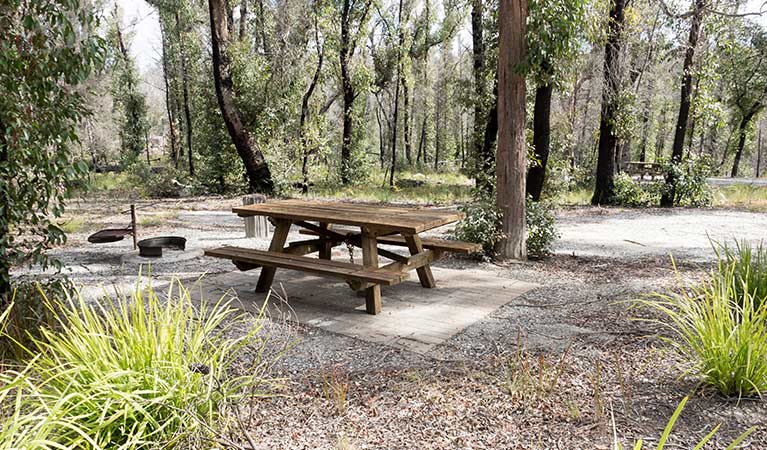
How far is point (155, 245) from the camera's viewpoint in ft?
20.0

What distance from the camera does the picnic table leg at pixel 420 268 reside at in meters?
4.79

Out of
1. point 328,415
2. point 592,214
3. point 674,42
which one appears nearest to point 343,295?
point 328,415

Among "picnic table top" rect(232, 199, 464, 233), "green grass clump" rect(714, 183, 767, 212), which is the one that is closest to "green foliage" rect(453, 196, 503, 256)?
"picnic table top" rect(232, 199, 464, 233)

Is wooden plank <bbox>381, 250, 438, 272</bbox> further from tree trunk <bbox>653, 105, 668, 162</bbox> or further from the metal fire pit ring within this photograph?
tree trunk <bbox>653, 105, 668, 162</bbox>

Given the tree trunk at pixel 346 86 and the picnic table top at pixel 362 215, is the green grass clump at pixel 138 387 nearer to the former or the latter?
the picnic table top at pixel 362 215

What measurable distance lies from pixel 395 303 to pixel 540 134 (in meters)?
4.61

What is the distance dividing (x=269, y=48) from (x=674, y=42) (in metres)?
10.0

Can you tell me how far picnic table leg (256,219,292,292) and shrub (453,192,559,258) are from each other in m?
2.32

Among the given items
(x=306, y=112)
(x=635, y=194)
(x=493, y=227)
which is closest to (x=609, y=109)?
(x=635, y=194)

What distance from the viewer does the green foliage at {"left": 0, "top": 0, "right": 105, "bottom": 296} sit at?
3201 millimetres

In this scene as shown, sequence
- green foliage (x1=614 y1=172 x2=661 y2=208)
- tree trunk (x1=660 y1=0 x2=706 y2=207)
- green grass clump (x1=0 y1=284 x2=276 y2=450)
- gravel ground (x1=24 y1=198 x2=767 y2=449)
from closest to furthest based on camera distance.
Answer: green grass clump (x1=0 y1=284 x2=276 y2=450) < gravel ground (x1=24 y1=198 x2=767 y2=449) < tree trunk (x1=660 y1=0 x2=706 y2=207) < green foliage (x1=614 y1=172 x2=661 y2=208)

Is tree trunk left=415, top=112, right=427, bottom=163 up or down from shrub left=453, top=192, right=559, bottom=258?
up

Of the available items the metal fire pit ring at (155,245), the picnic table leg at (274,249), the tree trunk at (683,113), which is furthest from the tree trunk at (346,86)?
the picnic table leg at (274,249)

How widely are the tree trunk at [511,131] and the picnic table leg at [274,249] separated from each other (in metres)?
2.56
